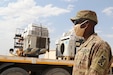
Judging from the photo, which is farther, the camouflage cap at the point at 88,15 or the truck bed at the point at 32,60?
the truck bed at the point at 32,60

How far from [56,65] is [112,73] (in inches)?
111

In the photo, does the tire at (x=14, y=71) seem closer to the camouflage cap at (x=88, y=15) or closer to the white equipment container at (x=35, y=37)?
the white equipment container at (x=35, y=37)

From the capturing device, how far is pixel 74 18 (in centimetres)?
298

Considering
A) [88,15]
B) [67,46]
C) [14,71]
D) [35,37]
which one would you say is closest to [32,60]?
[14,71]

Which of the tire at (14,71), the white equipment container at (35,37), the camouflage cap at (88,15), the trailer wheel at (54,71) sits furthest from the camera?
the white equipment container at (35,37)

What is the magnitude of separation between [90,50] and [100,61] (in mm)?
173

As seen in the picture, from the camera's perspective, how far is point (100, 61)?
257 cm

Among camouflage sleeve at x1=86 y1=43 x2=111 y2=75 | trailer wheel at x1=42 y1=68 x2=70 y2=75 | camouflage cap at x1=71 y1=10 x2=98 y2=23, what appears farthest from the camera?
trailer wheel at x1=42 y1=68 x2=70 y2=75

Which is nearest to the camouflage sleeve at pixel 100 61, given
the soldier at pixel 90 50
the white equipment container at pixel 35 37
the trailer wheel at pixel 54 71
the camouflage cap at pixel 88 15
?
the soldier at pixel 90 50

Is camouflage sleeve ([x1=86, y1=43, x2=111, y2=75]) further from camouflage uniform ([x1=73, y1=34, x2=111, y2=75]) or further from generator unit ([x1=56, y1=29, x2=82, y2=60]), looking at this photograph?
generator unit ([x1=56, y1=29, x2=82, y2=60])

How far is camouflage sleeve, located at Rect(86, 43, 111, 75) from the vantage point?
2537 millimetres

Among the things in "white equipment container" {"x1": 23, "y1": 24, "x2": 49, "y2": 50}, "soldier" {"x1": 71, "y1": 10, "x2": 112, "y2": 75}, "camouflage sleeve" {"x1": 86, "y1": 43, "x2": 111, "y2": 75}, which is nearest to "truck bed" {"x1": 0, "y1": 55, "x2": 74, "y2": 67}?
"white equipment container" {"x1": 23, "y1": 24, "x2": 49, "y2": 50}

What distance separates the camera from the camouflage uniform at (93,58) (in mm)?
2559

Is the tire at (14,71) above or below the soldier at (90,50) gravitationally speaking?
below
